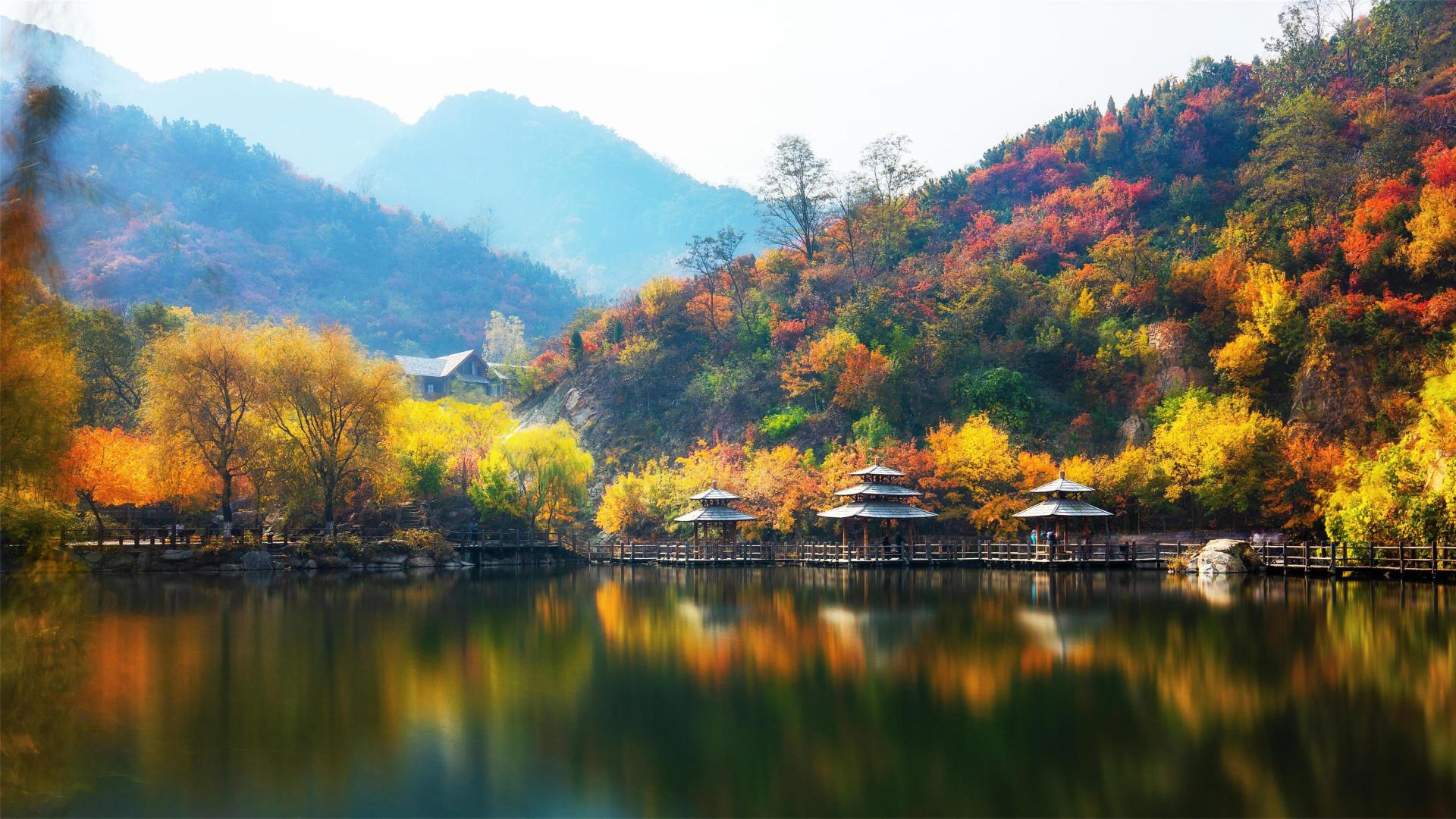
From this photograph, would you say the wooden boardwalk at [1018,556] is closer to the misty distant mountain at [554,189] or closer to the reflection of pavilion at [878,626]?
the reflection of pavilion at [878,626]

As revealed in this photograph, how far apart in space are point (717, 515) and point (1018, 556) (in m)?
11.5

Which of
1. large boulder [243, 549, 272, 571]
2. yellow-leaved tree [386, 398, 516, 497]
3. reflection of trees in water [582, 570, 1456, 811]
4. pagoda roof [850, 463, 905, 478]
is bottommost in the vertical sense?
reflection of trees in water [582, 570, 1456, 811]

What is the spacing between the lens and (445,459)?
46781mm

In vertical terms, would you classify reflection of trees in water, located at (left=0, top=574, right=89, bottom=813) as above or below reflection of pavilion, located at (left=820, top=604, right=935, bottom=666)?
above

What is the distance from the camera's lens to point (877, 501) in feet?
129

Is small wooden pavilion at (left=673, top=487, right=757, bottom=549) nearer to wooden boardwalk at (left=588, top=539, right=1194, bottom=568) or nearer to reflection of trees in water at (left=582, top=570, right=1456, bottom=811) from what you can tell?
wooden boardwalk at (left=588, top=539, right=1194, bottom=568)

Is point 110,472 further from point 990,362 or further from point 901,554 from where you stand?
point 990,362

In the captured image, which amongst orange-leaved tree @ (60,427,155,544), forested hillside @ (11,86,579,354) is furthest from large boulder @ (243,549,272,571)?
forested hillside @ (11,86,579,354)

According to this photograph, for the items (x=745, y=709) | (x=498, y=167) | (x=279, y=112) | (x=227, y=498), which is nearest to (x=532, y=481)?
(x=227, y=498)

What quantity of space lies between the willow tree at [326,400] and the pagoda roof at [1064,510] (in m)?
25.3

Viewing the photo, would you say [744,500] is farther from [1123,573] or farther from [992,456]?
[1123,573]

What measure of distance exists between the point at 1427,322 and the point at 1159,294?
39.7ft

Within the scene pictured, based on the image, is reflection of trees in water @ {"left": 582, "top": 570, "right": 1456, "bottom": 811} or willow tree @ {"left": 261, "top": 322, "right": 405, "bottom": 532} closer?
reflection of trees in water @ {"left": 582, "top": 570, "right": 1456, "bottom": 811}

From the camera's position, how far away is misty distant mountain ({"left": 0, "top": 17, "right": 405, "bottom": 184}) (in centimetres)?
15812
